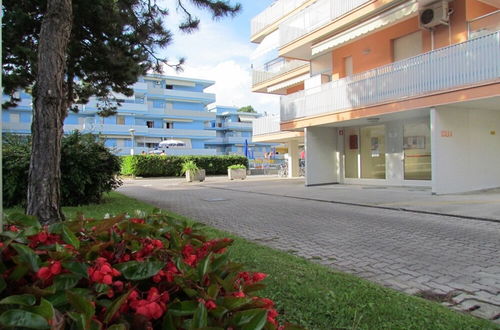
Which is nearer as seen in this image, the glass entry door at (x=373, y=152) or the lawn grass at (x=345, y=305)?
the lawn grass at (x=345, y=305)

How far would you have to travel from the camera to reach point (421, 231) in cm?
706

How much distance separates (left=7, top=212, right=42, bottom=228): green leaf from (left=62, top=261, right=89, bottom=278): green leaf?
797 mm

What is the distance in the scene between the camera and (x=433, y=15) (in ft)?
43.1

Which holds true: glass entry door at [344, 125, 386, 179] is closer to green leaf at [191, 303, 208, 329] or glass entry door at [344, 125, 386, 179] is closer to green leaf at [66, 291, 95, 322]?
green leaf at [191, 303, 208, 329]

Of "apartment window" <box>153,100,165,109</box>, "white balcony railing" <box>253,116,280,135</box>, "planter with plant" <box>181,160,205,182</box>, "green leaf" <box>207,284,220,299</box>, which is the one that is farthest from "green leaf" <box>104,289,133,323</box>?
"apartment window" <box>153,100,165,109</box>

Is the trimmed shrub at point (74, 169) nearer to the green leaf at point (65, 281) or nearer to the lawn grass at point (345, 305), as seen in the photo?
the lawn grass at point (345, 305)

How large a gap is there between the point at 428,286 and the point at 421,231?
316cm

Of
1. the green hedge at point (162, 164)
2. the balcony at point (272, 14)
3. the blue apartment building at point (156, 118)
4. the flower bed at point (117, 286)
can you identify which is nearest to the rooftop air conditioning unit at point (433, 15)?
the balcony at point (272, 14)

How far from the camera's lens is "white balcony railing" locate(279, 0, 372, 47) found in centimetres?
1567

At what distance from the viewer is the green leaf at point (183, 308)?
4.26 ft

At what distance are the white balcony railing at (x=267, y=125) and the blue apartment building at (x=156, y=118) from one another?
32.9 m

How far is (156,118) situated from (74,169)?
55.1 m

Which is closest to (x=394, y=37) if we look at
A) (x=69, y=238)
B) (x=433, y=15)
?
(x=433, y=15)

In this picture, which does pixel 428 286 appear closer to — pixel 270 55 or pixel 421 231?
pixel 421 231
